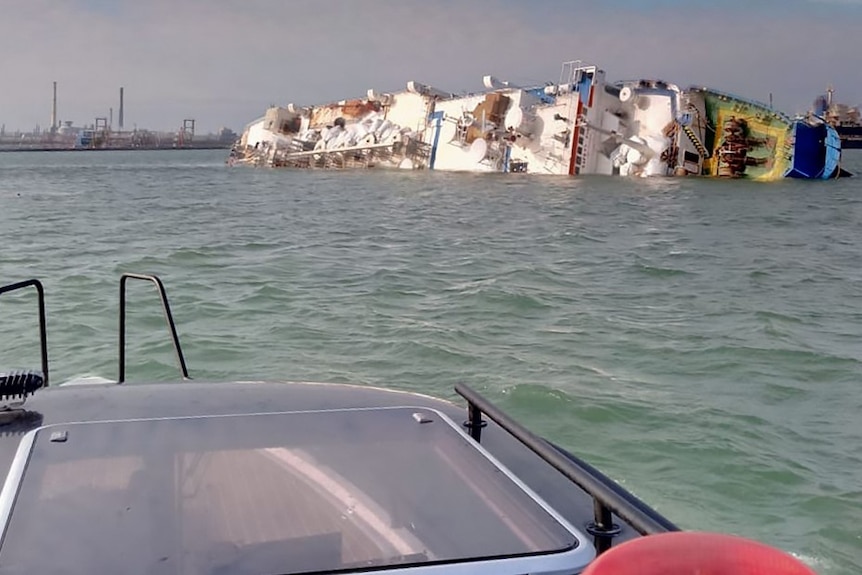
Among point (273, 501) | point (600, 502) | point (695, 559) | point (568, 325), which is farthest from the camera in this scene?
point (568, 325)

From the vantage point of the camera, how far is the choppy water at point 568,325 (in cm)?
525

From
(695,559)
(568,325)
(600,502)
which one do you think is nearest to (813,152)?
(568,325)

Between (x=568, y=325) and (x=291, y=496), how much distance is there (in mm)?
6988

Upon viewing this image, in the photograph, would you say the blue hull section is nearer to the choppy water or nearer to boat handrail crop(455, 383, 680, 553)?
the choppy water

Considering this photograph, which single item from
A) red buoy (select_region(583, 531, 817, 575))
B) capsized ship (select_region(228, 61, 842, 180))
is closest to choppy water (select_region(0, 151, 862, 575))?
red buoy (select_region(583, 531, 817, 575))

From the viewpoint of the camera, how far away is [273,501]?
194 centimetres

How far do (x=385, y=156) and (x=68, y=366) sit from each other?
120ft

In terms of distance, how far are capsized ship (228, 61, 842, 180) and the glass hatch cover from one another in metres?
32.4

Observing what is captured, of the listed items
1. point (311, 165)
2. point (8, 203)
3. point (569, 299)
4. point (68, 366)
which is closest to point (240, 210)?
point (8, 203)

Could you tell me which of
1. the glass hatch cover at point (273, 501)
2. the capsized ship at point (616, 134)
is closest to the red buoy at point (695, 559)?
the glass hatch cover at point (273, 501)

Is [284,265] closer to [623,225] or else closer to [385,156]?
[623,225]

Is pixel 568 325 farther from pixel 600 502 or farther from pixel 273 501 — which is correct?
pixel 600 502

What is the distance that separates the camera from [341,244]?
15.5 metres

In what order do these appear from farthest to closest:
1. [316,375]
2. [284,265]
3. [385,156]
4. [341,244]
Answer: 1. [385,156]
2. [341,244]
3. [284,265]
4. [316,375]
